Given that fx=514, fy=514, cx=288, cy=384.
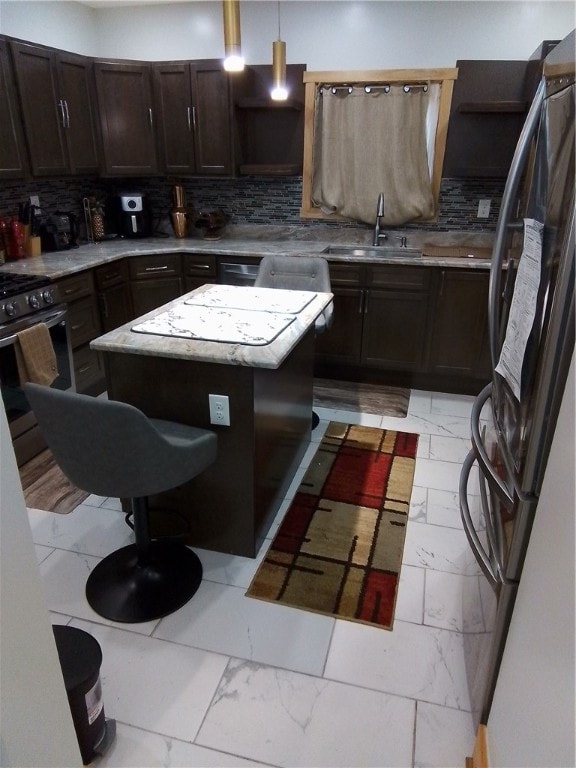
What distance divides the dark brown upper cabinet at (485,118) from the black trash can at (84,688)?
363 centimetres

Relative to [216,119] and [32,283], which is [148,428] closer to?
[32,283]

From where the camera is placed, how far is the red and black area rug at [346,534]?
200 centimetres

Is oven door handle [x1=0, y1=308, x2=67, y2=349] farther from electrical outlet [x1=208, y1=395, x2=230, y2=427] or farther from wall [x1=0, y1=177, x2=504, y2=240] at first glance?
electrical outlet [x1=208, y1=395, x2=230, y2=427]

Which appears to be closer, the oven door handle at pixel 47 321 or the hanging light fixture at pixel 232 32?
the hanging light fixture at pixel 232 32

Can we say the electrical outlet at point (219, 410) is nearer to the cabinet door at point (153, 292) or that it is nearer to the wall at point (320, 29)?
the cabinet door at point (153, 292)

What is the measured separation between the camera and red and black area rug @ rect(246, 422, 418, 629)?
A: 2.00m

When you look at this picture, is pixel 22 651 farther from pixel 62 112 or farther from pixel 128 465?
pixel 62 112

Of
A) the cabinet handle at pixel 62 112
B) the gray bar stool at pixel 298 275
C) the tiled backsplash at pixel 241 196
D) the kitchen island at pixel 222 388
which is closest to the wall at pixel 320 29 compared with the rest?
the cabinet handle at pixel 62 112

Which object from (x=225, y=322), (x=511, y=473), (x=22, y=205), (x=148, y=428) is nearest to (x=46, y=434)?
(x=148, y=428)

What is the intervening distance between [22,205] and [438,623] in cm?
367

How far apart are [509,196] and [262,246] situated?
2.93 metres

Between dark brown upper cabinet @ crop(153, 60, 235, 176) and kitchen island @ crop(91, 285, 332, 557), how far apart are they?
2.04 m

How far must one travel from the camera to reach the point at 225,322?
2.14 metres

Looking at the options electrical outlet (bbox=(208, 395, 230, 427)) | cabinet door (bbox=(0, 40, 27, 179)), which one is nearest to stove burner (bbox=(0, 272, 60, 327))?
cabinet door (bbox=(0, 40, 27, 179))
